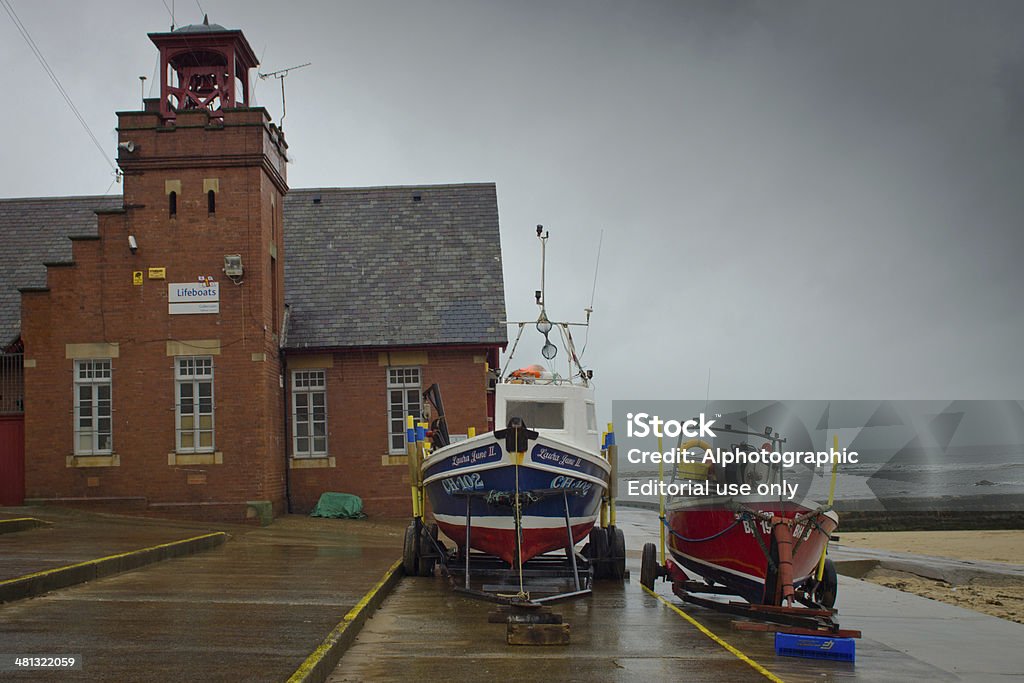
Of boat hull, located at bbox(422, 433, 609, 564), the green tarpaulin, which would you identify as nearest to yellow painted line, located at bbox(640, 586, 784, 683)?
boat hull, located at bbox(422, 433, 609, 564)

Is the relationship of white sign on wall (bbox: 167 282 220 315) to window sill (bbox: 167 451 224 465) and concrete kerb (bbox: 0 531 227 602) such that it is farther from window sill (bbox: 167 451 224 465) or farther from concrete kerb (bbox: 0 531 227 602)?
concrete kerb (bbox: 0 531 227 602)

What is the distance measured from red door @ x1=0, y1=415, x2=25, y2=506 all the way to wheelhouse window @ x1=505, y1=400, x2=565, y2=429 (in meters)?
12.8

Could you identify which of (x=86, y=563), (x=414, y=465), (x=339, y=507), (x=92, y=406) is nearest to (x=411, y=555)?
(x=414, y=465)

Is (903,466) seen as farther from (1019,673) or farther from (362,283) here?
(1019,673)

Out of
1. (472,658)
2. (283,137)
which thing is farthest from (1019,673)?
(283,137)

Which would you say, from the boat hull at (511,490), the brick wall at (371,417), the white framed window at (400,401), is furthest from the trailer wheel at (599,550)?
the white framed window at (400,401)

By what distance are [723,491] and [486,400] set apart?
1240 centimetres

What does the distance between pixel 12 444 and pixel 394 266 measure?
394 inches

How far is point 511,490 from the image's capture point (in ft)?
45.5

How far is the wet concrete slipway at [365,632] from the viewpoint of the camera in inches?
334

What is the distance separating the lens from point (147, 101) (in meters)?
23.4

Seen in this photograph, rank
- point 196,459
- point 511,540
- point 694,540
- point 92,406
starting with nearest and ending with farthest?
point 694,540 → point 511,540 → point 196,459 → point 92,406

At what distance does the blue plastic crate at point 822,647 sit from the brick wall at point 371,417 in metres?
15.4

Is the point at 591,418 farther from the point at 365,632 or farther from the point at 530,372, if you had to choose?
the point at 365,632
